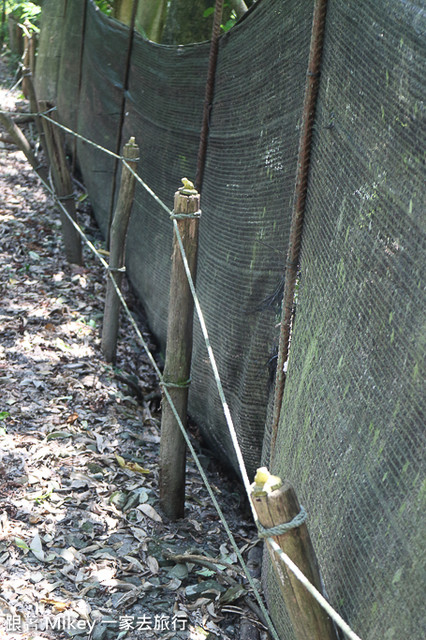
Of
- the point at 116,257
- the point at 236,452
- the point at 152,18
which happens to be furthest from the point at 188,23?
the point at 236,452

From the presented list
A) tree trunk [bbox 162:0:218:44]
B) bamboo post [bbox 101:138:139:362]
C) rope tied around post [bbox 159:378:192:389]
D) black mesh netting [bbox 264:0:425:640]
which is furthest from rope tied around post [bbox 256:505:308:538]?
tree trunk [bbox 162:0:218:44]

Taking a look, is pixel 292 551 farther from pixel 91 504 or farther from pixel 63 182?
pixel 63 182

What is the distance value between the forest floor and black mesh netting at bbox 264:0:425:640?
0.91m

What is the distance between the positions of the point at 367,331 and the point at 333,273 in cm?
39

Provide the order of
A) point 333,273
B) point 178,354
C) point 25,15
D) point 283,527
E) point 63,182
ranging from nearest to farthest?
point 283,527, point 333,273, point 178,354, point 63,182, point 25,15

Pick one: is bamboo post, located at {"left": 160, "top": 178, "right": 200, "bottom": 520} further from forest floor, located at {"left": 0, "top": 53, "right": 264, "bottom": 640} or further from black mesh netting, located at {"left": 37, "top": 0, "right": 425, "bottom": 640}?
black mesh netting, located at {"left": 37, "top": 0, "right": 425, "bottom": 640}

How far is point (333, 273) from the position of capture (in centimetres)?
223

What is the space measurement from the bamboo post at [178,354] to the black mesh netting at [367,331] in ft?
2.79

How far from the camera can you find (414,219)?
165 cm

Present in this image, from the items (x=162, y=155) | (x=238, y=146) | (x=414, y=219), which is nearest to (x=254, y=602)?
(x=414, y=219)

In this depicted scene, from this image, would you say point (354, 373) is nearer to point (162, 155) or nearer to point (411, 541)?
point (411, 541)

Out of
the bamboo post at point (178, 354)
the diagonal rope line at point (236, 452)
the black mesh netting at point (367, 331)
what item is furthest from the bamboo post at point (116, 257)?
the black mesh netting at point (367, 331)

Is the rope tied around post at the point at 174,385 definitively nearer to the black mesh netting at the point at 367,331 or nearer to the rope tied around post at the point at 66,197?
the black mesh netting at the point at 367,331

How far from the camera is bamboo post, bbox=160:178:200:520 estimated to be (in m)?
3.28
